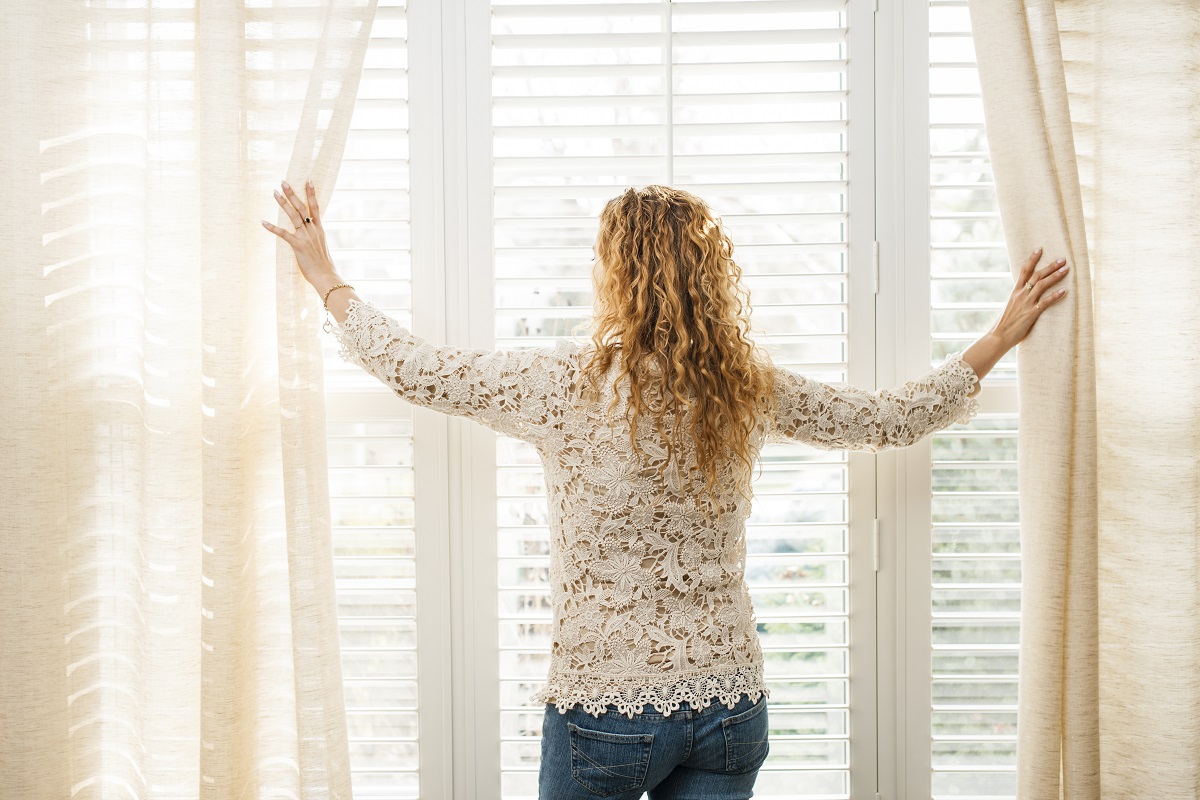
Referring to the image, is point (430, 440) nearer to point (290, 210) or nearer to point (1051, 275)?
point (290, 210)

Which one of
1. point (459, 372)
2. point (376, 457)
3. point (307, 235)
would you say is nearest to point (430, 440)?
point (376, 457)

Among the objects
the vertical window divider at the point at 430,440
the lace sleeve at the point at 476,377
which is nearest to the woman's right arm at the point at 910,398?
the lace sleeve at the point at 476,377

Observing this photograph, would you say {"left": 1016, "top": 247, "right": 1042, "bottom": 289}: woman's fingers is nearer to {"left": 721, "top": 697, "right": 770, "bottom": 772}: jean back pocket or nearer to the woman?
the woman

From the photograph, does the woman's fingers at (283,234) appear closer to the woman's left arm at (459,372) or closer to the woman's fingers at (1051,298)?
the woman's left arm at (459,372)

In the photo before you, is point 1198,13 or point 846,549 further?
point 846,549

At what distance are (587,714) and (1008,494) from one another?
3.13 ft

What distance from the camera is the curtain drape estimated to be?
1331 mm

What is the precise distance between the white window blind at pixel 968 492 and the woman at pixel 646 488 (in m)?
0.53

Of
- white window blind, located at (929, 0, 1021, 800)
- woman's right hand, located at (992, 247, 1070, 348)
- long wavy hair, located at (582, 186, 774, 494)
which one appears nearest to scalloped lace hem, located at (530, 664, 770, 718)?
long wavy hair, located at (582, 186, 774, 494)

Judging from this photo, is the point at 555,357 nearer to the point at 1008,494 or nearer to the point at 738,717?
the point at 738,717

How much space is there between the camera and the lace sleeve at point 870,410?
4.22 feet

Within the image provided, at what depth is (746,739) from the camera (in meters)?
1.19

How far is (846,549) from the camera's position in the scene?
1545mm

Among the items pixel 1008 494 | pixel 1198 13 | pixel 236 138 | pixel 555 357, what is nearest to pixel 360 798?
pixel 555 357
